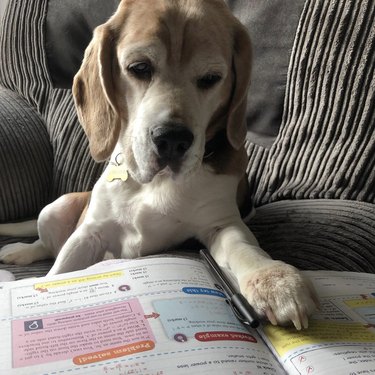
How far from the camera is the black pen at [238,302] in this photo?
2.60 feet

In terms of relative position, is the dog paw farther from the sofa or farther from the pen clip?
the pen clip

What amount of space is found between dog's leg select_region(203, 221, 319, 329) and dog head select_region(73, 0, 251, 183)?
0.60ft

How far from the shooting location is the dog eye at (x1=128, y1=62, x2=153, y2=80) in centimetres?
108

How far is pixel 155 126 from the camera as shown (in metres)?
1.01

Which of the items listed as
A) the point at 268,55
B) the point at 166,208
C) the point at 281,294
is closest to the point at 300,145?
the point at 268,55

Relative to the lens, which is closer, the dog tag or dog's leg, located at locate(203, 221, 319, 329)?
dog's leg, located at locate(203, 221, 319, 329)

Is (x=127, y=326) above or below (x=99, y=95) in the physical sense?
below

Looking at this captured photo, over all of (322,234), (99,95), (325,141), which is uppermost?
(99,95)

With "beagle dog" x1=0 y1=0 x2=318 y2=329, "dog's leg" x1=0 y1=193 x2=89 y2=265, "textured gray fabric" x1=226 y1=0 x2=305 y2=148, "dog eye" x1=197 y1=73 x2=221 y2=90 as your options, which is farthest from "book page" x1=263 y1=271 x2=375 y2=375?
"dog's leg" x1=0 y1=193 x2=89 y2=265

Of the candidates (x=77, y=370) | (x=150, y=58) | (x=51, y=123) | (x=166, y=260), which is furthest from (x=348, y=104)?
(x=51, y=123)

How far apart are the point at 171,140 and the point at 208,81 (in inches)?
6.8

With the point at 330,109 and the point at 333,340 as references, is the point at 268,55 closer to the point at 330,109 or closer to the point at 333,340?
the point at 330,109

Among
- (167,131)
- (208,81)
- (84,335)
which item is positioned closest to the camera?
(84,335)

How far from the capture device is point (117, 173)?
4.08ft
